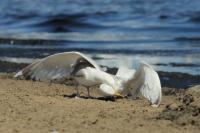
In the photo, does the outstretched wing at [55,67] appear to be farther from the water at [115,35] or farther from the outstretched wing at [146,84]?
the water at [115,35]

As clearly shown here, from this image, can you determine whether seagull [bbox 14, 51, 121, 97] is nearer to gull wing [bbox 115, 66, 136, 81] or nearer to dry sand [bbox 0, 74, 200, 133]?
gull wing [bbox 115, 66, 136, 81]

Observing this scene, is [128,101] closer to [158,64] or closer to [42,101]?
[42,101]

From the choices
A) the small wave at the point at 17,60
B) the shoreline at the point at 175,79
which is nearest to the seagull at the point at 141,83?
the shoreline at the point at 175,79

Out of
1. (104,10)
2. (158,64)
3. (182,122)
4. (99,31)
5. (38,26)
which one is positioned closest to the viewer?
(182,122)

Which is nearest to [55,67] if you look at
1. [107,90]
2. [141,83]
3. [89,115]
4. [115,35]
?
[107,90]

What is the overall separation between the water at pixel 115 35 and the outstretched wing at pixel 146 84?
1.84 feet

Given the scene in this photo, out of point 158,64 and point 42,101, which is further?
point 158,64

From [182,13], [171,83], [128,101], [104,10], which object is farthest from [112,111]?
[104,10]

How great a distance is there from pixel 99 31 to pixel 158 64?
9781 millimetres

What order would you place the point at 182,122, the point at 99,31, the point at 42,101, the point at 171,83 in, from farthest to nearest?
1. the point at 99,31
2. the point at 171,83
3. the point at 42,101
4. the point at 182,122

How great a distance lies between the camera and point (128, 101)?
10531 millimetres

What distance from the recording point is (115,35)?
2352cm

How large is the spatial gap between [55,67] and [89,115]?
98.6 inches

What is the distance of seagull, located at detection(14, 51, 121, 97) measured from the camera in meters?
10.3
